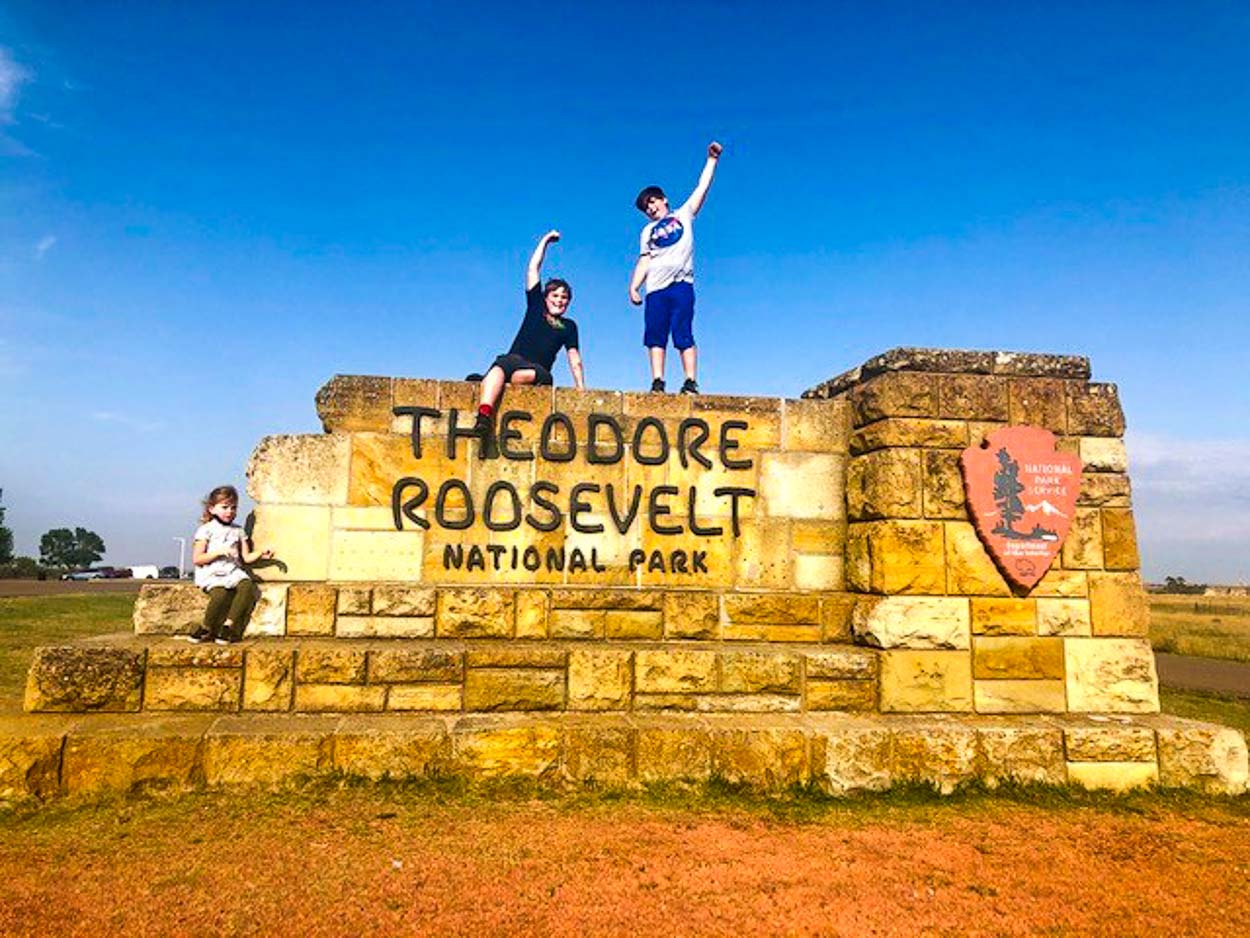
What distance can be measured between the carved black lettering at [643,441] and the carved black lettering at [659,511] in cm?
22

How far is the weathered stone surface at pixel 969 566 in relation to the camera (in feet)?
18.5

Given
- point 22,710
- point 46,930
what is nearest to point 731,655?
point 46,930

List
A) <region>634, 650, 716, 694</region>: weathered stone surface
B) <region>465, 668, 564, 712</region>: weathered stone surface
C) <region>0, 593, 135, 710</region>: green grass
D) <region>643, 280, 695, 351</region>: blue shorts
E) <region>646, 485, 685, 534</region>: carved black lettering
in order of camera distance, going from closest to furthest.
→ <region>465, 668, 564, 712</region>: weathered stone surface → <region>634, 650, 716, 694</region>: weathered stone surface → <region>646, 485, 685, 534</region>: carved black lettering → <region>643, 280, 695, 351</region>: blue shorts → <region>0, 593, 135, 710</region>: green grass

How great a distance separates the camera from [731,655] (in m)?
5.38

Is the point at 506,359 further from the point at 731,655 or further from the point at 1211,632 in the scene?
the point at 1211,632

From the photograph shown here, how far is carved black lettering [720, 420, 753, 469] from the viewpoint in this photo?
6223 mm

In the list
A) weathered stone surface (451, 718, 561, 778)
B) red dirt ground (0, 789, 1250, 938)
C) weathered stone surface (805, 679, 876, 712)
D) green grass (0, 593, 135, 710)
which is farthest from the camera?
green grass (0, 593, 135, 710)

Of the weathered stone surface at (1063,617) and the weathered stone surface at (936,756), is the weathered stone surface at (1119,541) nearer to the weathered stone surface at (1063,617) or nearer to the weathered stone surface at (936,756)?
the weathered stone surface at (1063,617)

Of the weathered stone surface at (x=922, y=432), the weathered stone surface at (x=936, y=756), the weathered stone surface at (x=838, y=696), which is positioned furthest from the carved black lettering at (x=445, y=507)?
the weathered stone surface at (x=936, y=756)

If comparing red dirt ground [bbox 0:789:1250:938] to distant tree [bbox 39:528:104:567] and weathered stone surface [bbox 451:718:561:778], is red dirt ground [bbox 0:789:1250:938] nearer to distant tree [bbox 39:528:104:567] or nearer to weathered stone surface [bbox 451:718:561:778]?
weathered stone surface [bbox 451:718:561:778]

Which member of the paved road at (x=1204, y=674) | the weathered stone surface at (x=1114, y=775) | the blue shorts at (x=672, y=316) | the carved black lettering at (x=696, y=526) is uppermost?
the blue shorts at (x=672, y=316)

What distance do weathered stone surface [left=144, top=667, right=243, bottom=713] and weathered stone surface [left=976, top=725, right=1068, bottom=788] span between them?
4.94 m

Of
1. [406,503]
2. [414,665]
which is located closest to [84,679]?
[414,665]

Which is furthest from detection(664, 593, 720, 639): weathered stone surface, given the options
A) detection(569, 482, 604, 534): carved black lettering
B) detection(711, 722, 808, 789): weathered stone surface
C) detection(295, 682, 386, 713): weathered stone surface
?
detection(295, 682, 386, 713): weathered stone surface
